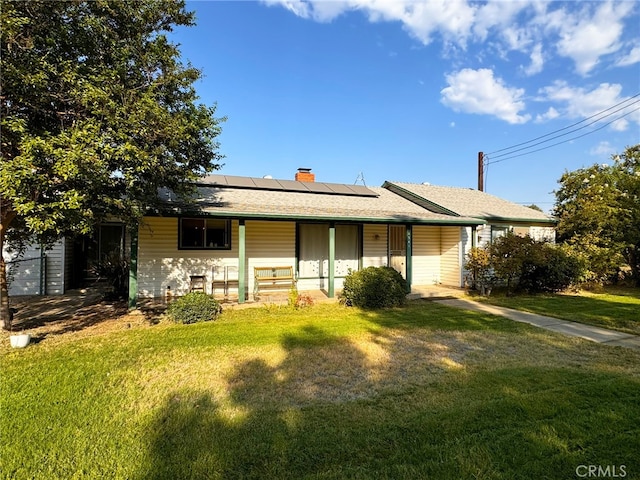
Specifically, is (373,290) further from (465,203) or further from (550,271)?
(465,203)

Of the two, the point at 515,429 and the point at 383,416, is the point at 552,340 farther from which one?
the point at 383,416

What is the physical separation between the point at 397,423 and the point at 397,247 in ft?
32.9

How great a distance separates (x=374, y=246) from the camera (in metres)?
12.3

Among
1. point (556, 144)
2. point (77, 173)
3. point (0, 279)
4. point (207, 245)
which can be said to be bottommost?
point (0, 279)

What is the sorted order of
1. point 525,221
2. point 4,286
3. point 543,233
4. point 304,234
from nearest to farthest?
1. point 4,286
2. point 304,234
3. point 525,221
4. point 543,233

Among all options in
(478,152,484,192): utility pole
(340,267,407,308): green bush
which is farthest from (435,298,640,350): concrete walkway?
(478,152,484,192): utility pole

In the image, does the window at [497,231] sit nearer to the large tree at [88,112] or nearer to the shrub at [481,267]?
the shrub at [481,267]

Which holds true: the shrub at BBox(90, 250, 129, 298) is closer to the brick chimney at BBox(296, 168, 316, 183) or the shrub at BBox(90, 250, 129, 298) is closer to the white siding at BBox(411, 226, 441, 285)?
the brick chimney at BBox(296, 168, 316, 183)

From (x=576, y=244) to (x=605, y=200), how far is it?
189 centimetres

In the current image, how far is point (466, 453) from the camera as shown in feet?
8.43

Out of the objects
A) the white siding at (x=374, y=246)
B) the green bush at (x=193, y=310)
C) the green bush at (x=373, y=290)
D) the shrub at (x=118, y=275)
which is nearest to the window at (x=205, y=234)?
the shrub at (x=118, y=275)

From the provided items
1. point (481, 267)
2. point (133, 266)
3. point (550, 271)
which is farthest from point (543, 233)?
point (133, 266)

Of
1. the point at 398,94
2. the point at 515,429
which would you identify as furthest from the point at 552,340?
the point at 398,94

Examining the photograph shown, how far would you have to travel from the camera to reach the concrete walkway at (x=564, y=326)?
227 inches
